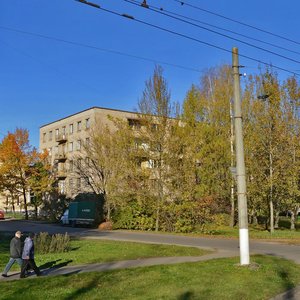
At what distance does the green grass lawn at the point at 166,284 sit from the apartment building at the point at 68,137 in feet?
162

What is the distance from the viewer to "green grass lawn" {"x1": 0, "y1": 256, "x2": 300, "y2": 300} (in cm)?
902

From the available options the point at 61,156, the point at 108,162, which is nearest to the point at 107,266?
the point at 108,162

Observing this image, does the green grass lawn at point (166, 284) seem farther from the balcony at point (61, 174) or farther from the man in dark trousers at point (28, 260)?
the balcony at point (61, 174)

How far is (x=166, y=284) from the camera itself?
1013 cm

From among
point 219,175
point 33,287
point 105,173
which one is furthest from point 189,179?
point 33,287

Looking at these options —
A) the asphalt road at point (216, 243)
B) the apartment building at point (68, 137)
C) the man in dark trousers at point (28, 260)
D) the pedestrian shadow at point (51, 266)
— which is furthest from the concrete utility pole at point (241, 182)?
the apartment building at point (68, 137)

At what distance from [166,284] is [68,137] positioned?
63.1 metres

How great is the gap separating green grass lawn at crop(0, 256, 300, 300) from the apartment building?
49.5 metres

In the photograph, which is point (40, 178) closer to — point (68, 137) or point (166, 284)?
point (68, 137)

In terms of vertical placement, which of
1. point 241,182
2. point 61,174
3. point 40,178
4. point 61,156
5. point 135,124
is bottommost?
point 241,182

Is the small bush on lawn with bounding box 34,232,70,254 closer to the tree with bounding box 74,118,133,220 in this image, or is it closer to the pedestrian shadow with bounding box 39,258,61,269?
the pedestrian shadow with bounding box 39,258,61,269

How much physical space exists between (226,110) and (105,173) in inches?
552

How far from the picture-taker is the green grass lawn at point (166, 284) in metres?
9.02

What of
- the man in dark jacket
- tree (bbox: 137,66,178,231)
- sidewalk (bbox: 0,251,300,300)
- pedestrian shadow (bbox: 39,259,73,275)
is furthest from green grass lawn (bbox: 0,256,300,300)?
tree (bbox: 137,66,178,231)
